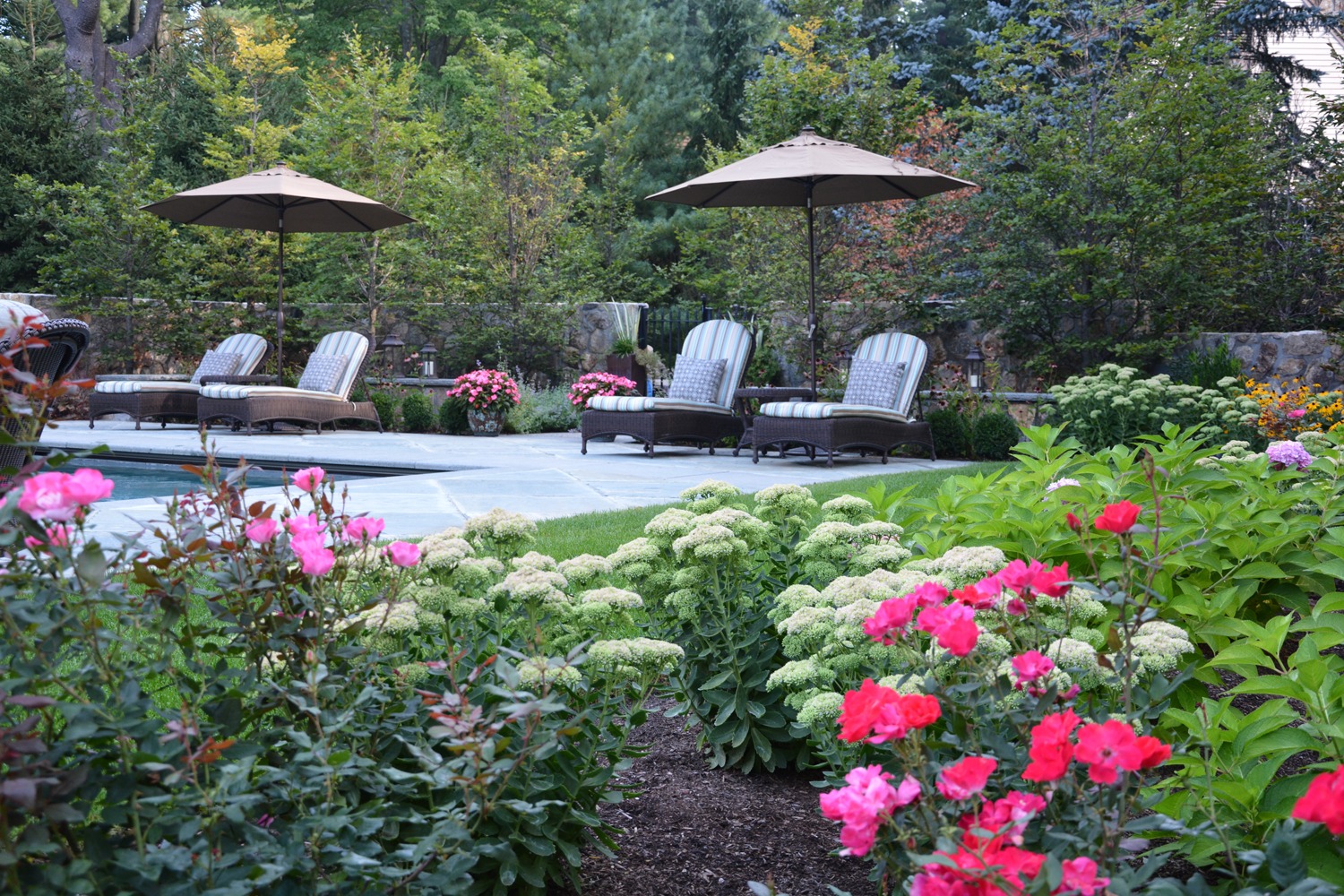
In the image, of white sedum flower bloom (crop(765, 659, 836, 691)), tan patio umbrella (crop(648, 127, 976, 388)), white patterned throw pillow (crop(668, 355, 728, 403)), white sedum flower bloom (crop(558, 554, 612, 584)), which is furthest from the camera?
white patterned throw pillow (crop(668, 355, 728, 403))

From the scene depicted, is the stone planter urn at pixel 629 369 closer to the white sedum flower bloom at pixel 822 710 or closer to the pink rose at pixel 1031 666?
the white sedum flower bloom at pixel 822 710

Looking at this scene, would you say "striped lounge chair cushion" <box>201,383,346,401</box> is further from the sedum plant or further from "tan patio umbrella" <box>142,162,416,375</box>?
the sedum plant

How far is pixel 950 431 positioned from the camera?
9695mm

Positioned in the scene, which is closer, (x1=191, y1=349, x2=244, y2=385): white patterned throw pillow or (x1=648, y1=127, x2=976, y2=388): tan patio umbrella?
(x1=648, y1=127, x2=976, y2=388): tan patio umbrella

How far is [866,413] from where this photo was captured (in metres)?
8.73

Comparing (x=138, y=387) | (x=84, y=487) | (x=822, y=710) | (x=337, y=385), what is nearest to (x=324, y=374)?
(x=337, y=385)

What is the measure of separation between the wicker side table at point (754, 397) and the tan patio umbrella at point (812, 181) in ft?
0.89

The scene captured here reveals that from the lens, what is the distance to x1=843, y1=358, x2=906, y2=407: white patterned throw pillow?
30.1 ft

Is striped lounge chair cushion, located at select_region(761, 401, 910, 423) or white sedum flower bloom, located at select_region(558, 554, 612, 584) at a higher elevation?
striped lounge chair cushion, located at select_region(761, 401, 910, 423)

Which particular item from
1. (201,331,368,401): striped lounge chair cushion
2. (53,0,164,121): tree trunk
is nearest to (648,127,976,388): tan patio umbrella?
(201,331,368,401): striped lounge chair cushion

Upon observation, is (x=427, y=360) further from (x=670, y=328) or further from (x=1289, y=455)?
(x=1289, y=455)

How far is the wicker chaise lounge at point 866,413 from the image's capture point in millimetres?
8539

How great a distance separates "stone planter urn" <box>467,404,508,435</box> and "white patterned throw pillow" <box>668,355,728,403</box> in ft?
9.22

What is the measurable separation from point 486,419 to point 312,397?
1914mm
